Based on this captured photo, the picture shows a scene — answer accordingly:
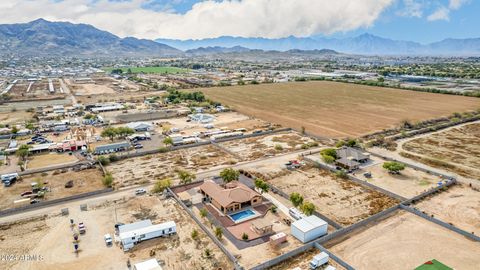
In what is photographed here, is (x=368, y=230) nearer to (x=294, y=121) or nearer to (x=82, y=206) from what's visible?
(x=82, y=206)

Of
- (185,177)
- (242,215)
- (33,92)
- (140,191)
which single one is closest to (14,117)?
(33,92)

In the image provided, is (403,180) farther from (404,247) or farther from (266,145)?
(266,145)

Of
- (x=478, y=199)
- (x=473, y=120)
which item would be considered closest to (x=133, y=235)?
(x=478, y=199)

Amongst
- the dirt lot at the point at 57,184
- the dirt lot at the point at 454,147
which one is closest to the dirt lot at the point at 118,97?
the dirt lot at the point at 57,184

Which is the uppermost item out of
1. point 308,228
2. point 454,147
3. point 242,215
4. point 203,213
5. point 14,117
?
point 454,147

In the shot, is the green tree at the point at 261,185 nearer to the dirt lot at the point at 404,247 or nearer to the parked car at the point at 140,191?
the dirt lot at the point at 404,247
